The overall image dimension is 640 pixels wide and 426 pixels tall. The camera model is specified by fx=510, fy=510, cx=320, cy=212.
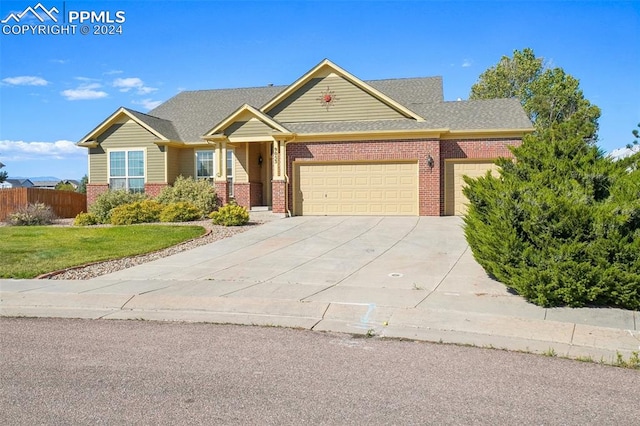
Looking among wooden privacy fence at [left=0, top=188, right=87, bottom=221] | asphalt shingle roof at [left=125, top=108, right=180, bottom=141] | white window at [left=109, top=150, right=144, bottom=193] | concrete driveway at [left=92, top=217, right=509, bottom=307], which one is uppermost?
asphalt shingle roof at [left=125, top=108, right=180, bottom=141]

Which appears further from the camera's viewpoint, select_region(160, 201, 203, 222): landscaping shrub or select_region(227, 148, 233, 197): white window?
select_region(227, 148, 233, 197): white window

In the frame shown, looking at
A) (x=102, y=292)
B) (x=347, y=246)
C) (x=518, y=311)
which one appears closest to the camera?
(x=518, y=311)

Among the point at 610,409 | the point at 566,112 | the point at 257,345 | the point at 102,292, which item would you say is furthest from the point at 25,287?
the point at 566,112

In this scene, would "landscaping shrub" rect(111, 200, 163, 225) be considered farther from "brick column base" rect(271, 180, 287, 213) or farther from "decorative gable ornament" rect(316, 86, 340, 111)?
"decorative gable ornament" rect(316, 86, 340, 111)

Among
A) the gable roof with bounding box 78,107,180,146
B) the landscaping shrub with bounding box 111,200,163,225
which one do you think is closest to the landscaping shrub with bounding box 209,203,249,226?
the landscaping shrub with bounding box 111,200,163,225

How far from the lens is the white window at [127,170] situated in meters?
24.6

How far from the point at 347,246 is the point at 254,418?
9.88 m

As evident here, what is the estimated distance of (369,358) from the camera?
5695 millimetres

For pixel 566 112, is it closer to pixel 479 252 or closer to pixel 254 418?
pixel 479 252

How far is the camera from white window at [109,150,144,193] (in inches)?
967

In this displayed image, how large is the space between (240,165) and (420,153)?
839 cm

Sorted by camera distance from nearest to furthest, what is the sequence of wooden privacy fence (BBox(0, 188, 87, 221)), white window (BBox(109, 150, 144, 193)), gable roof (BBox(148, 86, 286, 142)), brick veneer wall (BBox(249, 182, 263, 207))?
1. brick veneer wall (BBox(249, 182, 263, 207))
2. wooden privacy fence (BBox(0, 188, 87, 221))
3. white window (BBox(109, 150, 144, 193))
4. gable roof (BBox(148, 86, 286, 142))

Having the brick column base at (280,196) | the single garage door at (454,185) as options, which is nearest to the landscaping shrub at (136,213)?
the brick column base at (280,196)

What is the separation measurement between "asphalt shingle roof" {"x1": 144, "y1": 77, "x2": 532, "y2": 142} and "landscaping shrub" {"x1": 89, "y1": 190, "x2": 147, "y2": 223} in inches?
150
